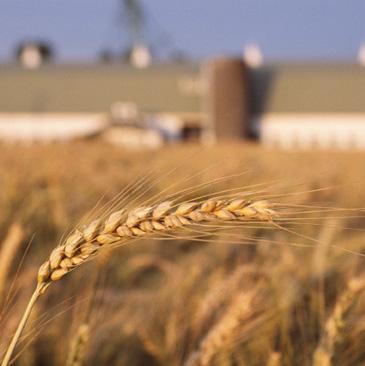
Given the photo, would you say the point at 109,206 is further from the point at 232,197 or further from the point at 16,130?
the point at 16,130

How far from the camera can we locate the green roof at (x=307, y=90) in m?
31.2

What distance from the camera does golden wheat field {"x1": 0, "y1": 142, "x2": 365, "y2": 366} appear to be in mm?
718

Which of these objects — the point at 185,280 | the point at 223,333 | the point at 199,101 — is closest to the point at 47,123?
the point at 199,101

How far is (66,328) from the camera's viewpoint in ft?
6.11

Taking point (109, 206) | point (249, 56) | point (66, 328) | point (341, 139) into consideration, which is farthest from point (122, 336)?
point (249, 56)

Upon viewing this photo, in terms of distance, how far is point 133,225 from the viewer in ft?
2.30

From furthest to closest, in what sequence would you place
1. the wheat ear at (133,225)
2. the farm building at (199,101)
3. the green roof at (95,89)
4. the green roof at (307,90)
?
the green roof at (95,89) < the green roof at (307,90) < the farm building at (199,101) < the wheat ear at (133,225)

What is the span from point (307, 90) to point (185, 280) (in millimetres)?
30993

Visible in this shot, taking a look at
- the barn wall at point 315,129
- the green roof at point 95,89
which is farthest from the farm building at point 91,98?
the barn wall at point 315,129

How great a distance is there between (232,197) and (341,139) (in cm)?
3032

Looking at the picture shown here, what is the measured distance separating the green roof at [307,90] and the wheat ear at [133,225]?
30776mm

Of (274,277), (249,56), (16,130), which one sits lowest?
(274,277)

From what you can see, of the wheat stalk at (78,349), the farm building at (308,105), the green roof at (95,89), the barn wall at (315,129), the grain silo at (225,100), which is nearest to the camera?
the wheat stalk at (78,349)

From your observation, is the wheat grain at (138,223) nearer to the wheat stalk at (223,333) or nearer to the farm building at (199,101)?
the wheat stalk at (223,333)
